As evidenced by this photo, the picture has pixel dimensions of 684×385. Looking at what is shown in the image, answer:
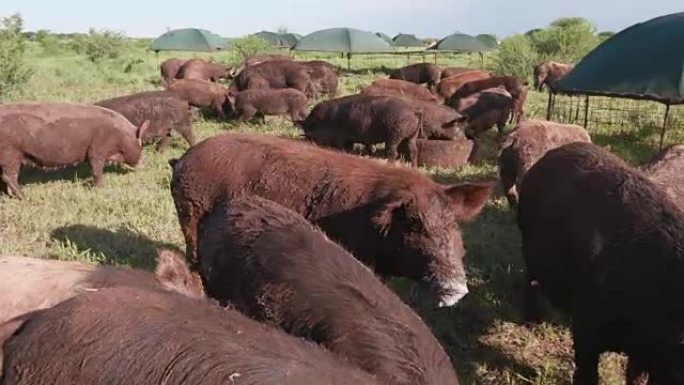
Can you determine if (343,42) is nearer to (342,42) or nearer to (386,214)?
(342,42)

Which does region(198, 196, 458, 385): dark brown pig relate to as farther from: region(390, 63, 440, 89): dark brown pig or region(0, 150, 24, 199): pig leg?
region(390, 63, 440, 89): dark brown pig

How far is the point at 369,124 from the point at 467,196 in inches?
285

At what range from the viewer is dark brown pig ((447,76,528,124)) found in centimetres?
1800

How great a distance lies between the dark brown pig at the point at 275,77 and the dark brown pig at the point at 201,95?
8.35 ft

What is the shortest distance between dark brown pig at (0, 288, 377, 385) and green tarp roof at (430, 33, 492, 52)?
45524mm

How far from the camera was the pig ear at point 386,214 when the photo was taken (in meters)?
5.09

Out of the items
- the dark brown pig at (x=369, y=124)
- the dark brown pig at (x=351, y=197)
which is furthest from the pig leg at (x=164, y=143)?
the dark brown pig at (x=351, y=197)

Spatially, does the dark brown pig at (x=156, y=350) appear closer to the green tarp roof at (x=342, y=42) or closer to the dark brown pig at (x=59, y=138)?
the dark brown pig at (x=59, y=138)

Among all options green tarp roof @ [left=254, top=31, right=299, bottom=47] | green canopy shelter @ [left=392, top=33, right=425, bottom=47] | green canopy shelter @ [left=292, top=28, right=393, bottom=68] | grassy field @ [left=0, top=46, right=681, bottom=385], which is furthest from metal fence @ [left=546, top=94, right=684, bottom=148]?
green canopy shelter @ [left=392, top=33, right=425, bottom=47]

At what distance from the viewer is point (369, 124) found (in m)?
12.4

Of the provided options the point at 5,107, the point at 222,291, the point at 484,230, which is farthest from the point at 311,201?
the point at 5,107

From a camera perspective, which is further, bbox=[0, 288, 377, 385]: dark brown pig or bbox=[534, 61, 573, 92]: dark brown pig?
bbox=[534, 61, 573, 92]: dark brown pig

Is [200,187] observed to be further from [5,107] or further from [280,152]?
[5,107]

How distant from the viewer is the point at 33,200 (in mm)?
9266
